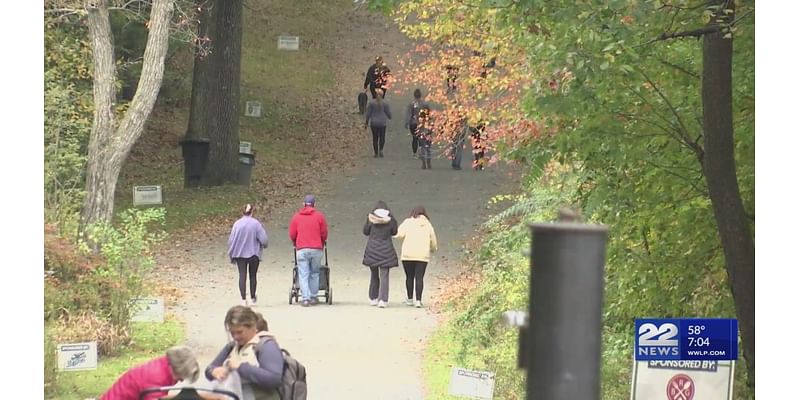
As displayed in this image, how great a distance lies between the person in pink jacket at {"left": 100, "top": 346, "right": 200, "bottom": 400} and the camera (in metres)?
8.75

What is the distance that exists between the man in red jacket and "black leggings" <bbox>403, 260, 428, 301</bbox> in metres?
1.21

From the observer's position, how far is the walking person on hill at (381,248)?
18.6m

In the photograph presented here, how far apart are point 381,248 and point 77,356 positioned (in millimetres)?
6011

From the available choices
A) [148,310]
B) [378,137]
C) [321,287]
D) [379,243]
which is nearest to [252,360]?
[148,310]

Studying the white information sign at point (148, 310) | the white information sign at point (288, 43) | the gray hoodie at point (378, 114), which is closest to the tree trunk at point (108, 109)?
the white information sign at point (148, 310)

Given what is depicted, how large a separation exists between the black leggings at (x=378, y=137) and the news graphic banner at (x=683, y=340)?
2173 cm

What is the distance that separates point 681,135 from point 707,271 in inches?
74.4

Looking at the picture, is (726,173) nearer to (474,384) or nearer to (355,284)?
(474,384)

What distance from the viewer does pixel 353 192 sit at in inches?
1106

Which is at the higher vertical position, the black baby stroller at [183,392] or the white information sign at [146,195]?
the white information sign at [146,195]

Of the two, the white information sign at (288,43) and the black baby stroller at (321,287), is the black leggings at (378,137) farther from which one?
the black baby stroller at (321,287)

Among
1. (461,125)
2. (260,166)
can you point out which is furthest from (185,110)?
(461,125)

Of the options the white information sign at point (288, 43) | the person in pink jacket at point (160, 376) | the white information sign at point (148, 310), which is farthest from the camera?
the white information sign at point (288, 43)

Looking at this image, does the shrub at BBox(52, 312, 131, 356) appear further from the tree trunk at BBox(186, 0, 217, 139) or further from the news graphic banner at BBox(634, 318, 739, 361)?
the tree trunk at BBox(186, 0, 217, 139)
